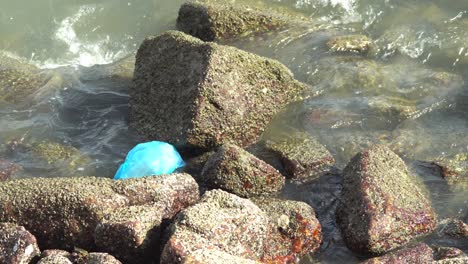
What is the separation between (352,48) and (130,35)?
4043 mm

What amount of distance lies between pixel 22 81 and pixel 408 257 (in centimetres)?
641

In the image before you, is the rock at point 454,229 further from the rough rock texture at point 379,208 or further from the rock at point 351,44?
Result: the rock at point 351,44

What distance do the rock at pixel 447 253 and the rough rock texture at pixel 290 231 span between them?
1.06m

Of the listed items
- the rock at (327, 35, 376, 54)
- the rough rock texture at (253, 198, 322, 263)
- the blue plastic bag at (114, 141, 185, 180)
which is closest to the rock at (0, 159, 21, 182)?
the blue plastic bag at (114, 141, 185, 180)

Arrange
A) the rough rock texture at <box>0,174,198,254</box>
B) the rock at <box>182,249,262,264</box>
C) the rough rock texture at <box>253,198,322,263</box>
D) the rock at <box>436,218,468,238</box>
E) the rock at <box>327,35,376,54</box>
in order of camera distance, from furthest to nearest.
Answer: the rock at <box>327,35,376,54</box> → the rock at <box>436,218,468,238</box> → the rough rock texture at <box>253,198,322,263</box> → the rough rock texture at <box>0,174,198,254</box> → the rock at <box>182,249,262,264</box>

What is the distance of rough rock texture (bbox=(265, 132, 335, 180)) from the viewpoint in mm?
6922

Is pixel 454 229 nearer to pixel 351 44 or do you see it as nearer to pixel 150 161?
pixel 150 161

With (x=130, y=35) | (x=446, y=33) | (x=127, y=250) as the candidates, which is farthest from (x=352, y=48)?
(x=127, y=250)

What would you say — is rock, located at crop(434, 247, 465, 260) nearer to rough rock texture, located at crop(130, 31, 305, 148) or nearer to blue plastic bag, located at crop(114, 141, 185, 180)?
rough rock texture, located at crop(130, 31, 305, 148)

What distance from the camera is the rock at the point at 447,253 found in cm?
552

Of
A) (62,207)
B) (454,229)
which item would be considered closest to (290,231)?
(454,229)

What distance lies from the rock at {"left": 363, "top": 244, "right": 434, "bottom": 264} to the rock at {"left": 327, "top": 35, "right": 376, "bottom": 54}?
4.69m

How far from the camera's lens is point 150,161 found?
683 centimetres

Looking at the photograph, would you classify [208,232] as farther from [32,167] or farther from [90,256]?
[32,167]
